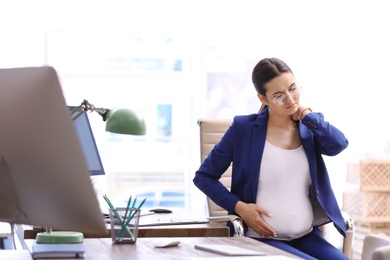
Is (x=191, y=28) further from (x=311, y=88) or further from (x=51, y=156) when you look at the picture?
(x=51, y=156)

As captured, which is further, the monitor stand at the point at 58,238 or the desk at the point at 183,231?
the desk at the point at 183,231

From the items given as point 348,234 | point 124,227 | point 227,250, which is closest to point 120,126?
point 124,227

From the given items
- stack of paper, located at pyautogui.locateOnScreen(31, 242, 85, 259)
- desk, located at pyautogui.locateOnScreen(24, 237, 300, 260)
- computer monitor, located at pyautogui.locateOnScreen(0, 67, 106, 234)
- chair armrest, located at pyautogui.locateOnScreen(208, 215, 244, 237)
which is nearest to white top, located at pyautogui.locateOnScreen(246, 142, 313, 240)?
chair armrest, located at pyautogui.locateOnScreen(208, 215, 244, 237)

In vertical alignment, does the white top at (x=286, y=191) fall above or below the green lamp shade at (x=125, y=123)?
below

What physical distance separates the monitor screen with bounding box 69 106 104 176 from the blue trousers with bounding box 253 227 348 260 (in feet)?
2.25

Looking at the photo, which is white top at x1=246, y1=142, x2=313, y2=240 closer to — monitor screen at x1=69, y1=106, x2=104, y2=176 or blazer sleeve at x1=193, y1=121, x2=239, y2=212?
blazer sleeve at x1=193, y1=121, x2=239, y2=212

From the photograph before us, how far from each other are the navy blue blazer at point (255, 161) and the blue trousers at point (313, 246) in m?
0.07

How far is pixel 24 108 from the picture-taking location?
5.11ft

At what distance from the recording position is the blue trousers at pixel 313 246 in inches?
107

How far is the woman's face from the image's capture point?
2.89m

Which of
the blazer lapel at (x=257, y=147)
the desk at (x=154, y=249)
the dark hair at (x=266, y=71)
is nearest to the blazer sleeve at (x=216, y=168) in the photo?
the blazer lapel at (x=257, y=147)

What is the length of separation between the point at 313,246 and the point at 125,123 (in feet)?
3.47

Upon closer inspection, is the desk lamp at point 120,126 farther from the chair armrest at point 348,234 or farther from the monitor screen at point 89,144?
the chair armrest at point 348,234

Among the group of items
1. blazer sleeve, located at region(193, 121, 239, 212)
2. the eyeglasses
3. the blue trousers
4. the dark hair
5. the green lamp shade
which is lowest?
the blue trousers
